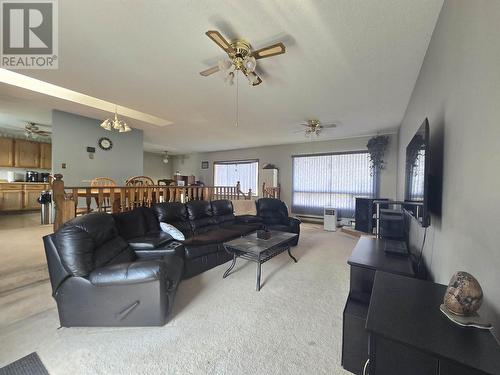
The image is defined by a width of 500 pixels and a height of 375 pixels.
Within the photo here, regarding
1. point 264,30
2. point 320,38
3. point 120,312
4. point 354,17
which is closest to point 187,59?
point 264,30

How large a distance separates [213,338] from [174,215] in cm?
212

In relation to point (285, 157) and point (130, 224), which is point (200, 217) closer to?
point (130, 224)

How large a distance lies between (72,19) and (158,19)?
2.57ft

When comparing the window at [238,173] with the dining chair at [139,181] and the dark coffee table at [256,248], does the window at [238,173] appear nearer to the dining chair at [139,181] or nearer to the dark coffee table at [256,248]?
the dining chair at [139,181]

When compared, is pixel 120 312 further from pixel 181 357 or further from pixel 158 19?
pixel 158 19

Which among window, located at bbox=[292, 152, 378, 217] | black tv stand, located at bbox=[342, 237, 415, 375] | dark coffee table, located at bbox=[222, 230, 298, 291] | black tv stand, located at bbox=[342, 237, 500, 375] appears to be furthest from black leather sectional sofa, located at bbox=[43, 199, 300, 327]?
window, located at bbox=[292, 152, 378, 217]

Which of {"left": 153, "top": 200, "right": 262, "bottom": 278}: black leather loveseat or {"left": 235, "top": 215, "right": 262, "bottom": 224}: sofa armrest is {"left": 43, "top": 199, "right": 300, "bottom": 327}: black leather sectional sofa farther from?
{"left": 235, "top": 215, "right": 262, "bottom": 224}: sofa armrest

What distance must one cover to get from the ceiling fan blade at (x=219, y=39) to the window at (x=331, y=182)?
205 inches

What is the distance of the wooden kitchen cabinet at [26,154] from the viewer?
677 cm

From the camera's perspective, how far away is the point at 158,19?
6.12 feet

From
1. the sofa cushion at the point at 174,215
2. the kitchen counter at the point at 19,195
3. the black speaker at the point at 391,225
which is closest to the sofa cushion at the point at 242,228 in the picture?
the sofa cushion at the point at 174,215

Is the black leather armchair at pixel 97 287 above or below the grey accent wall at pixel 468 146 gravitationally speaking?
below

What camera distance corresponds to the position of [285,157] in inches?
289

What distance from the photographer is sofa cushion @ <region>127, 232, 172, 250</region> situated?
2.45m
